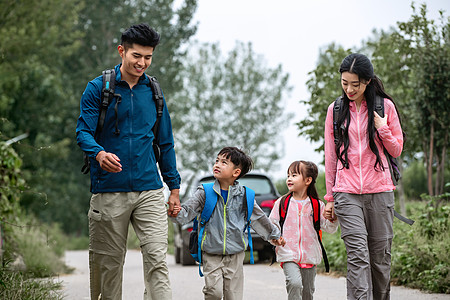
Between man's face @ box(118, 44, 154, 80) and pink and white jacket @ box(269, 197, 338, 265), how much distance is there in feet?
6.41

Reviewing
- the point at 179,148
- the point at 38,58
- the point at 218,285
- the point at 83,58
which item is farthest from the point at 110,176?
the point at 179,148

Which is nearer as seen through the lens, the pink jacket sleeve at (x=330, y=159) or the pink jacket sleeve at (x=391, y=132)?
the pink jacket sleeve at (x=391, y=132)

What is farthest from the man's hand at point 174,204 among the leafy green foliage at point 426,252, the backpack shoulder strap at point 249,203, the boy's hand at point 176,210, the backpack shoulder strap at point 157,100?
the leafy green foliage at point 426,252

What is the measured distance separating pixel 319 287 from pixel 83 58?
32526 millimetres

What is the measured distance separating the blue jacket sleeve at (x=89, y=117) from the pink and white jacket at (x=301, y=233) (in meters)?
2.03

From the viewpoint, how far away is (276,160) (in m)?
52.3

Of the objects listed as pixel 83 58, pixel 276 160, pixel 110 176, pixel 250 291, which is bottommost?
pixel 250 291

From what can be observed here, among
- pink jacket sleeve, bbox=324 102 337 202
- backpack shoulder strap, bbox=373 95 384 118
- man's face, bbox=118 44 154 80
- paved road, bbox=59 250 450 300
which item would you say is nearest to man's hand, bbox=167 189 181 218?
man's face, bbox=118 44 154 80

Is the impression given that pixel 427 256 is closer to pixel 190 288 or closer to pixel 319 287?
pixel 319 287

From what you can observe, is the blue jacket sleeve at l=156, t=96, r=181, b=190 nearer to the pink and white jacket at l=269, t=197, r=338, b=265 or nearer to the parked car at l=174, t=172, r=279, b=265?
the pink and white jacket at l=269, t=197, r=338, b=265

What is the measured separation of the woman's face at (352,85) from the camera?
5.85 meters

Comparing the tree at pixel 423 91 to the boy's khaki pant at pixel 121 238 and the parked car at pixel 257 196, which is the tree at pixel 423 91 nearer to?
the parked car at pixel 257 196

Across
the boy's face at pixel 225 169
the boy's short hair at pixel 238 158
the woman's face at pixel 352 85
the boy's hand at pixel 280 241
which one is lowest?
the boy's hand at pixel 280 241

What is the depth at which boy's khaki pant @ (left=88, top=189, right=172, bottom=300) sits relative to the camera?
5.17m
